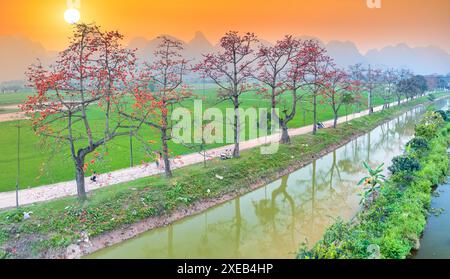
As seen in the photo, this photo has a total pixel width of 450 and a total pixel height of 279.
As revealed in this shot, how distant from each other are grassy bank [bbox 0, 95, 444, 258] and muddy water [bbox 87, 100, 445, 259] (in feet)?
2.17

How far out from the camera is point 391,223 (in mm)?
10281

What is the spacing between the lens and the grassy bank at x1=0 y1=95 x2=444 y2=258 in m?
9.84

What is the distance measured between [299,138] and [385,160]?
5590mm

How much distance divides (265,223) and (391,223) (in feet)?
14.0

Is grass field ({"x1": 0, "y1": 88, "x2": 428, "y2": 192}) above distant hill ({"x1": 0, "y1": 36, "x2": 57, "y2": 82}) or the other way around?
the other way around

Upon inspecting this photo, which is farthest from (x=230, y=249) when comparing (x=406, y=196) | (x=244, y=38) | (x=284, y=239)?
(x=244, y=38)

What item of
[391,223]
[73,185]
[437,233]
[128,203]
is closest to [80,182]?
[128,203]

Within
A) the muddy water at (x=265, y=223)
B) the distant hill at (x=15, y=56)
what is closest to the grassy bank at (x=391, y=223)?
the muddy water at (x=265, y=223)

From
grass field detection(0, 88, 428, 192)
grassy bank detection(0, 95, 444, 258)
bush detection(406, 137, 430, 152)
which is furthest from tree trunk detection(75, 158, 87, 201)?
bush detection(406, 137, 430, 152)

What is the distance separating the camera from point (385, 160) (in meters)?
21.2

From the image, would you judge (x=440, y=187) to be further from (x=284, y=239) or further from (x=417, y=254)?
(x=284, y=239)

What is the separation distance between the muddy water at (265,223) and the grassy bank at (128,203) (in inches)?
26.0

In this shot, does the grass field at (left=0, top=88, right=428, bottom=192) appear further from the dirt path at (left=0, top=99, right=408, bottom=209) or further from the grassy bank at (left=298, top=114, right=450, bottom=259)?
the grassy bank at (left=298, top=114, right=450, bottom=259)

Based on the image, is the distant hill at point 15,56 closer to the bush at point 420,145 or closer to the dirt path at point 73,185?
the dirt path at point 73,185
